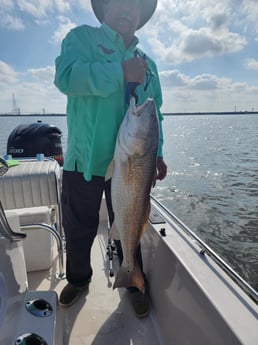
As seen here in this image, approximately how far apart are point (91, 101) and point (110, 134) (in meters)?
0.25

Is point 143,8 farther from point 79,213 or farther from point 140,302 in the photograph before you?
point 140,302

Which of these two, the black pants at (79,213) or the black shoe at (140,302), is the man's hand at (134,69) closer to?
the black pants at (79,213)

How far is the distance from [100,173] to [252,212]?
756cm

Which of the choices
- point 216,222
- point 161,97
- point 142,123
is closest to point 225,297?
point 142,123

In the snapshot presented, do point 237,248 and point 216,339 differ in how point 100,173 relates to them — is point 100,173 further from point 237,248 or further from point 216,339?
point 237,248

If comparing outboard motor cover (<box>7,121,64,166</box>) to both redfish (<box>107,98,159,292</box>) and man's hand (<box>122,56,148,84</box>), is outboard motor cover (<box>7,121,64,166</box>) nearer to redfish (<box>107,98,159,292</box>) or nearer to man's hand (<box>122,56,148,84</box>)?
redfish (<box>107,98,159,292</box>)

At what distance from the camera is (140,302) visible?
238 cm

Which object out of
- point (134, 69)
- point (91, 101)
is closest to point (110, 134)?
point (91, 101)

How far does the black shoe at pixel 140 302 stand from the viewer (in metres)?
2.34

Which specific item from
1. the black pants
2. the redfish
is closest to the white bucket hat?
the redfish

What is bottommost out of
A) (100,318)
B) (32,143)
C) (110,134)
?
(100,318)

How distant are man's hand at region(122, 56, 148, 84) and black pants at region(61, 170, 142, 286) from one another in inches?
29.6

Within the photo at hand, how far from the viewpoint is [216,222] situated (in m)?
8.02

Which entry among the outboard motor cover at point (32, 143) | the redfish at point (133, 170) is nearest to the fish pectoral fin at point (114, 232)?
the redfish at point (133, 170)
